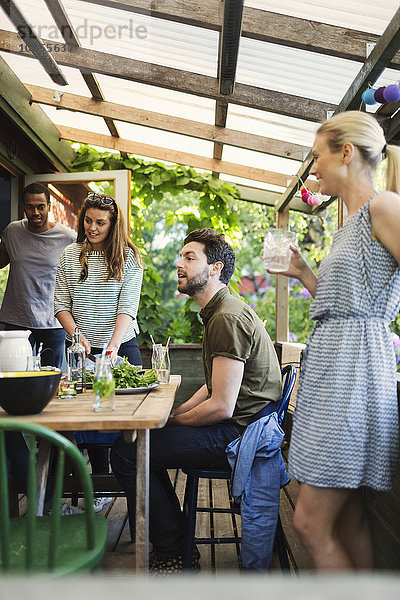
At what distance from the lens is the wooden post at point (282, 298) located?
18.5 ft

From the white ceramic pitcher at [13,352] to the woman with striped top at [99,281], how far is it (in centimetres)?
90

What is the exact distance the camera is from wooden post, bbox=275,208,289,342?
222 inches

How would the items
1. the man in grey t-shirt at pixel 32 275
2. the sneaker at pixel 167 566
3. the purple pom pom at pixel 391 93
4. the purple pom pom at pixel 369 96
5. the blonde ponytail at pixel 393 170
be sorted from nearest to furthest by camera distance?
the blonde ponytail at pixel 393 170 → the sneaker at pixel 167 566 → the purple pom pom at pixel 391 93 → the purple pom pom at pixel 369 96 → the man in grey t-shirt at pixel 32 275

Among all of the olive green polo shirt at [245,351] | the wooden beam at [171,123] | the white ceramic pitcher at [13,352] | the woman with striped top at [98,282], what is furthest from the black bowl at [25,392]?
the wooden beam at [171,123]

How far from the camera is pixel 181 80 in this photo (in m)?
3.75

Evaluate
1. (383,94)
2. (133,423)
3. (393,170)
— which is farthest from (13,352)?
(383,94)

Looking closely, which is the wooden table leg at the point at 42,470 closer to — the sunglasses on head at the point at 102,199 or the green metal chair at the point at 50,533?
the green metal chair at the point at 50,533

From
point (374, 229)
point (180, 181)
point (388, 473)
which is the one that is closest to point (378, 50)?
point (374, 229)

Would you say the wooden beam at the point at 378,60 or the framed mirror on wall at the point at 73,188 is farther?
the framed mirror on wall at the point at 73,188

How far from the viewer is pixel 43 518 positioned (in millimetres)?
1665

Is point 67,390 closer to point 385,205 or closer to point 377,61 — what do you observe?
point 385,205

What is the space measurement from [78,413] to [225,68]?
6.18ft

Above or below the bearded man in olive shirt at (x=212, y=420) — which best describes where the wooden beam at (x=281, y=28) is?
above

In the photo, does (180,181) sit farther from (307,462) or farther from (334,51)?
(307,462)
